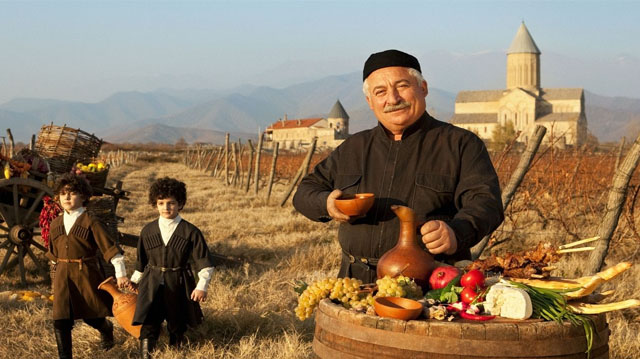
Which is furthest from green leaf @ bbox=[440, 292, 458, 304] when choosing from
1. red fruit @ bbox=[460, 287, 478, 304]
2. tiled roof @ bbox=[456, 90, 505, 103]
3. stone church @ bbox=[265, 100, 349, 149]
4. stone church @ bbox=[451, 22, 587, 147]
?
tiled roof @ bbox=[456, 90, 505, 103]

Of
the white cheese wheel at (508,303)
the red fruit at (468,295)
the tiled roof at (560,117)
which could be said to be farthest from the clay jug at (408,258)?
the tiled roof at (560,117)

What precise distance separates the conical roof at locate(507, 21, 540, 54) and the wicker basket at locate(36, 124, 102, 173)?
356 ft

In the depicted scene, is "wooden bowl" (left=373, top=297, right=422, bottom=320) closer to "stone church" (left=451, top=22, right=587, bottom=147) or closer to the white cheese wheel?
the white cheese wheel

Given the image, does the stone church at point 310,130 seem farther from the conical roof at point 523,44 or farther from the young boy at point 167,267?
the young boy at point 167,267

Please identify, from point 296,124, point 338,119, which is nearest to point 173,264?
point 296,124

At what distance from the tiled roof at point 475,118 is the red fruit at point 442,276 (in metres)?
91.6

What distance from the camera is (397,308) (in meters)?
2.14

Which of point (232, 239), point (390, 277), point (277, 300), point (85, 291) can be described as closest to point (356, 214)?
point (390, 277)

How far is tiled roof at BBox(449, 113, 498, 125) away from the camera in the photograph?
Result: 92.9 meters

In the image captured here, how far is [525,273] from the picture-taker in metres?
2.52

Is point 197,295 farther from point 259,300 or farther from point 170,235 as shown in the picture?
point 259,300

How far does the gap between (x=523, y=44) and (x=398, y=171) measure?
11349 cm

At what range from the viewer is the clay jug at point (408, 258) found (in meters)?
2.52

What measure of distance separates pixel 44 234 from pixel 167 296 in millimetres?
2132
